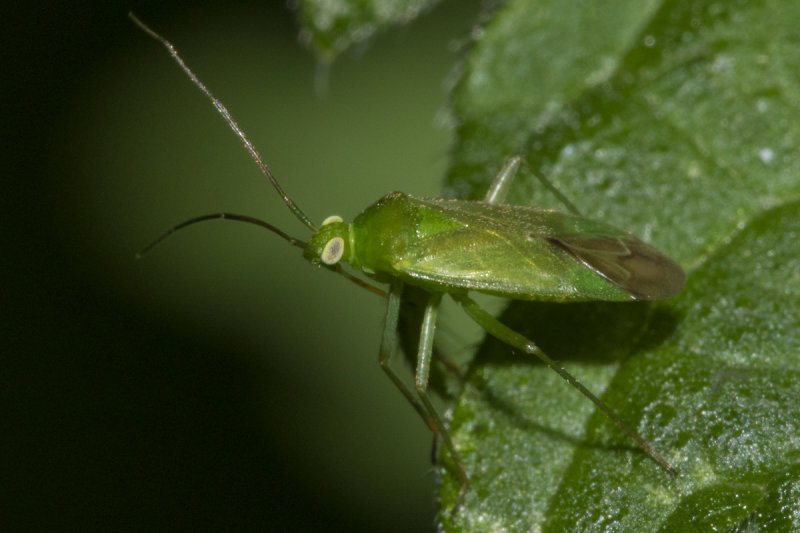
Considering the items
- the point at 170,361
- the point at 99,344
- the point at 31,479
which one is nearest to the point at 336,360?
the point at 170,361

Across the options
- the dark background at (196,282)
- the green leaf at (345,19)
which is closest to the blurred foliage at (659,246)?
the green leaf at (345,19)

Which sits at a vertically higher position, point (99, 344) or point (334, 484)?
point (99, 344)

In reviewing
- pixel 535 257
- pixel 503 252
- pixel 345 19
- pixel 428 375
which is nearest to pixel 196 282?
pixel 345 19

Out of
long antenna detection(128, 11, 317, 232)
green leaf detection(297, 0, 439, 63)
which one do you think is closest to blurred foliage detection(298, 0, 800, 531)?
green leaf detection(297, 0, 439, 63)

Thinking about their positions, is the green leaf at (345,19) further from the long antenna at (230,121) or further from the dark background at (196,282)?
the dark background at (196,282)

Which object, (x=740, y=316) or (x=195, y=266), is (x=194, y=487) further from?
(x=740, y=316)

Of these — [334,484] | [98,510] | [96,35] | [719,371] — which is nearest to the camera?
[719,371]
